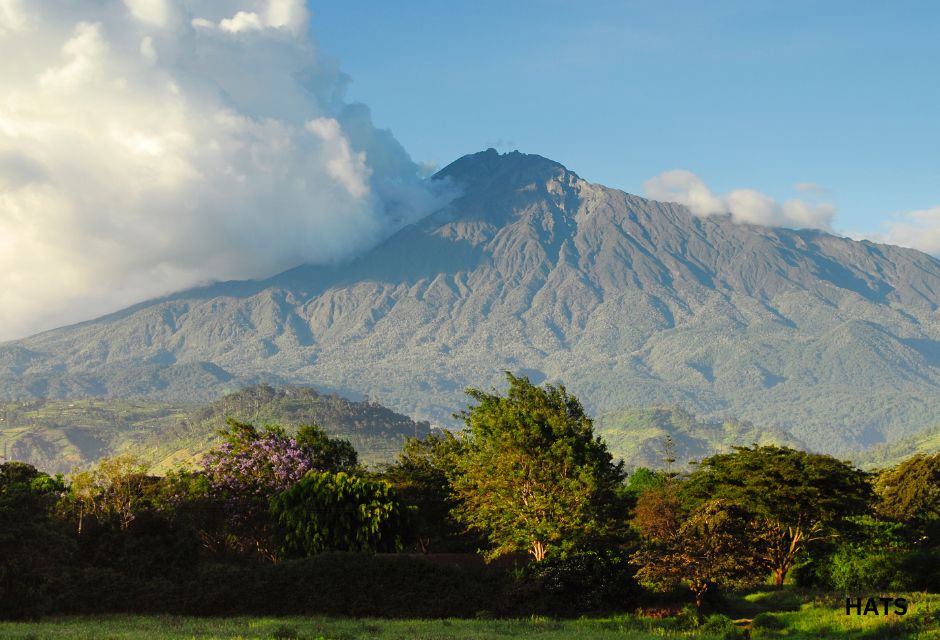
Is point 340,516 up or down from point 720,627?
up

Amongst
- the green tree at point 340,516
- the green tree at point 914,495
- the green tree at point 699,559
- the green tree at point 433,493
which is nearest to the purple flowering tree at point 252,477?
the green tree at point 340,516

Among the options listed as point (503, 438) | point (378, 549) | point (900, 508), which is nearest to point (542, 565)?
point (503, 438)

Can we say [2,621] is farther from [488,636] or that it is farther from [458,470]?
[458,470]

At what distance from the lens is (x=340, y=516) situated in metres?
57.9

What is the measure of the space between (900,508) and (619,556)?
38567mm

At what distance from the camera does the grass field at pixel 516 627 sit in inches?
1179

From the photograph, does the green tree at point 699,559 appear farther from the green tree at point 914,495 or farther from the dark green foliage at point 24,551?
the green tree at point 914,495

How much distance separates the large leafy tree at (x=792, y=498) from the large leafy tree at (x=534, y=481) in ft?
28.1

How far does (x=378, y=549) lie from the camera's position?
191 ft

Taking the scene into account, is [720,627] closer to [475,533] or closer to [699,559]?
[699,559]

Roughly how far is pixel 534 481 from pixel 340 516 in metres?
13.7

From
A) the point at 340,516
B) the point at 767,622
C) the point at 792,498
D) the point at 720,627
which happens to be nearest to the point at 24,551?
the point at 340,516

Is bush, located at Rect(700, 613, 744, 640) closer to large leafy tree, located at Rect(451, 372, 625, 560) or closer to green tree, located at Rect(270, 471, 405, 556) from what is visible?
large leafy tree, located at Rect(451, 372, 625, 560)

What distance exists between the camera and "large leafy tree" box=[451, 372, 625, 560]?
51.2 metres
